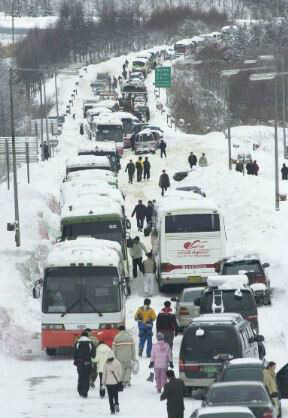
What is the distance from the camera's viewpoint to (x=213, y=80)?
165750 millimetres

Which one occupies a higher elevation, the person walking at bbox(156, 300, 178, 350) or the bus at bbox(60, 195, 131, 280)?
the bus at bbox(60, 195, 131, 280)

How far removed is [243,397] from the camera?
79.6 feet

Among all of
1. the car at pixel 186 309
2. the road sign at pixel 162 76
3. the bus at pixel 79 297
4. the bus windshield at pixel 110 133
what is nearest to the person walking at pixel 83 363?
the bus at pixel 79 297

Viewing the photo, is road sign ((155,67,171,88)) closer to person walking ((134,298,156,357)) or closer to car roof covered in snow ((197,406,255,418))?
person walking ((134,298,156,357))

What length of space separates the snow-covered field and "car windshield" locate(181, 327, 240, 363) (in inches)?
34.8

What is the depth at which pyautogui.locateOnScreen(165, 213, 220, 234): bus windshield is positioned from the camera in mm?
44750

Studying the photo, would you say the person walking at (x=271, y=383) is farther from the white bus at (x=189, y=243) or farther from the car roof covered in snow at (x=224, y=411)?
the white bus at (x=189, y=243)

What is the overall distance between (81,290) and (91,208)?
9689 millimetres

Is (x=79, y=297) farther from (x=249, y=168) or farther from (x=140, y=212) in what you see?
(x=249, y=168)

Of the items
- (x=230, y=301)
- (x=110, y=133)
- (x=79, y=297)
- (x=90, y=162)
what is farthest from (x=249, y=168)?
(x=79, y=297)

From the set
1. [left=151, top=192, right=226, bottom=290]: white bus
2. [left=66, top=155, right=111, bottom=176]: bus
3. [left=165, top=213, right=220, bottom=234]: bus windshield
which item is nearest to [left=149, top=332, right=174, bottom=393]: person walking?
[left=151, top=192, right=226, bottom=290]: white bus

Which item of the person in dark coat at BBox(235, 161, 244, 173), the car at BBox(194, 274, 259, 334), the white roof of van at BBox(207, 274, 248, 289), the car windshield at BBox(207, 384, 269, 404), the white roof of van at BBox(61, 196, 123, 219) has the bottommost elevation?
the person in dark coat at BBox(235, 161, 244, 173)

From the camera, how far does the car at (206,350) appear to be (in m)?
29.0

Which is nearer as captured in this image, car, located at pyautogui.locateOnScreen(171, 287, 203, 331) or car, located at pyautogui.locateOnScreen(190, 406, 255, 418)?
car, located at pyautogui.locateOnScreen(190, 406, 255, 418)
